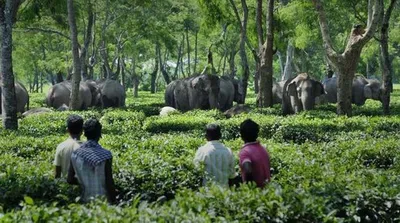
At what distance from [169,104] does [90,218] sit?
2676 cm

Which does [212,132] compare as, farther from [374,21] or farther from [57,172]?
[374,21]

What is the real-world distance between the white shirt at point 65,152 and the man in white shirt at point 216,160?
1.56 meters

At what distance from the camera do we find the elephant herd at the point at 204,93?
85.3ft

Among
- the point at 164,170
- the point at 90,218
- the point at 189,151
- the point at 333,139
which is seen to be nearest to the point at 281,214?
the point at 90,218

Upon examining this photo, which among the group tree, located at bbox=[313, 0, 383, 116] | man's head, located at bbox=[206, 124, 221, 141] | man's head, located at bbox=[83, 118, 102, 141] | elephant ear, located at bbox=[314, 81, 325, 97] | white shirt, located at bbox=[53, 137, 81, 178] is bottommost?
white shirt, located at bbox=[53, 137, 81, 178]

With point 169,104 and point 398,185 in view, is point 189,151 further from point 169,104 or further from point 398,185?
point 169,104

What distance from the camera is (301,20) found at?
25125 millimetres

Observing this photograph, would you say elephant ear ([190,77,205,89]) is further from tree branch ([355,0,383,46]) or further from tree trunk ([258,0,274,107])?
tree branch ([355,0,383,46])

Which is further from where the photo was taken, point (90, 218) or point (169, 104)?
point (169, 104)

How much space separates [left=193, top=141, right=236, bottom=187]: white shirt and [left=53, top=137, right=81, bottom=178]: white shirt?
5.15 ft

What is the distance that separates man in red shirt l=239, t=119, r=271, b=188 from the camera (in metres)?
6.55

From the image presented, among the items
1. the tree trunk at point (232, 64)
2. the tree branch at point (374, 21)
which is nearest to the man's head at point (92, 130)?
the tree branch at point (374, 21)

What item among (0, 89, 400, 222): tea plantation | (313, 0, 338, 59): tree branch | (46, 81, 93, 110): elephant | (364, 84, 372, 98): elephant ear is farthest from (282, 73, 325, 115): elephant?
(364, 84, 372, 98): elephant ear

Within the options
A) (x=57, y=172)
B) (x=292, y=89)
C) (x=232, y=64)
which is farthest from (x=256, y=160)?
(x=232, y=64)
